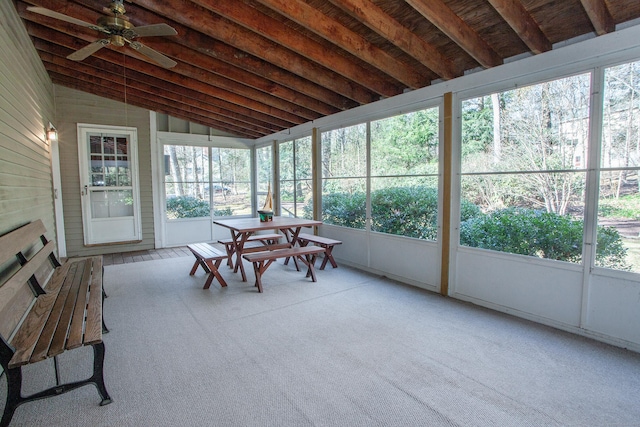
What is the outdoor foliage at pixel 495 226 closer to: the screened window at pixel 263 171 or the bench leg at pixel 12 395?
the screened window at pixel 263 171

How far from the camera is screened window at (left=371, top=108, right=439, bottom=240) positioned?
13.6 feet

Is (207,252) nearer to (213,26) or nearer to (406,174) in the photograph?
(213,26)

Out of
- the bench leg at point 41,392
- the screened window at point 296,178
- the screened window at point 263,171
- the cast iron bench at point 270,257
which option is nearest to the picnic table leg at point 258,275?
the cast iron bench at point 270,257

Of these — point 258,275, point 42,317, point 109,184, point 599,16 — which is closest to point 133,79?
point 109,184

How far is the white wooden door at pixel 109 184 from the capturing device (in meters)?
6.24

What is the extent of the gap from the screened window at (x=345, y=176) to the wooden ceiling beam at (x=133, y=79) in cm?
181

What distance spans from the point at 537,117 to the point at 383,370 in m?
2.71

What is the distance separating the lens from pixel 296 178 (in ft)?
22.5

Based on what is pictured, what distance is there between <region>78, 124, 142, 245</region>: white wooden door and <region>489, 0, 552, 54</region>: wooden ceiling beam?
21.4ft

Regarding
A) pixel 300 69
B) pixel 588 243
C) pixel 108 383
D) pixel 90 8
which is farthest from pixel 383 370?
pixel 90 8

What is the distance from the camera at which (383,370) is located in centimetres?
237

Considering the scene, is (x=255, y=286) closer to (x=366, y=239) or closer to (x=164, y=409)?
(x=366, y=239)

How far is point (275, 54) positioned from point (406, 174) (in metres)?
2.22

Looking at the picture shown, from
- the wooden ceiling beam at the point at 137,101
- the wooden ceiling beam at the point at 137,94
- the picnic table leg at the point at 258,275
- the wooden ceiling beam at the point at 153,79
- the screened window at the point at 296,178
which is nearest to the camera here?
the picnic table leg at the point at 258,275
